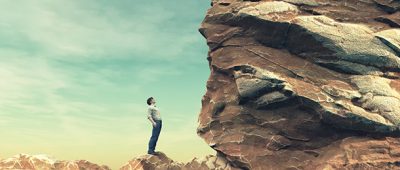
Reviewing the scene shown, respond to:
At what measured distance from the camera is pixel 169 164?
91.1 ft

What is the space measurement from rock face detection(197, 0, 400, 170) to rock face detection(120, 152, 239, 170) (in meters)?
0.69

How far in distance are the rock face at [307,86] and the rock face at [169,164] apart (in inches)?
27.3

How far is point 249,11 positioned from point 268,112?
251 inches

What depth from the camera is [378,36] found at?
1032 inches

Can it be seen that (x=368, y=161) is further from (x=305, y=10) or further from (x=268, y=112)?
(x=305, y=10)

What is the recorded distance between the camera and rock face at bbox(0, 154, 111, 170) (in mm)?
25844

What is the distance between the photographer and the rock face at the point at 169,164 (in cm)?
2688

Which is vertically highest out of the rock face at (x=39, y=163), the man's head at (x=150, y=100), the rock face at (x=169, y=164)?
the man's head at (x=150, y=100)

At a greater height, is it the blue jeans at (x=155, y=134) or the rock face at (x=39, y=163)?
the blue jeans at (x=155, y=134)

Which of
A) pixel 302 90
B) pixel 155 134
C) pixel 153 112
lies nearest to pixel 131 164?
pixel 155 134

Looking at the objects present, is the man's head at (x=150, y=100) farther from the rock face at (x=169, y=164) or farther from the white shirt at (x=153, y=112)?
the rock face at (x=169, y=164)

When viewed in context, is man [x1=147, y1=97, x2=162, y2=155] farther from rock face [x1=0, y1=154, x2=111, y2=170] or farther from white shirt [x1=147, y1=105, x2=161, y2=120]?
rock face [x1=0, y1=154, x2=111, y2=170]

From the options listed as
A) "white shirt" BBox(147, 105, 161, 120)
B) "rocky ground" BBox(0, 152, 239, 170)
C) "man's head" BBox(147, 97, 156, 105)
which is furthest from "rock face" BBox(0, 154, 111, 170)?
"man's head" BBox(147, 97, 156, 105)

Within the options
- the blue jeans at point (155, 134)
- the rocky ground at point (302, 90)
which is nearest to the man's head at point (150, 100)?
the blue jeans at point (155, 134)
